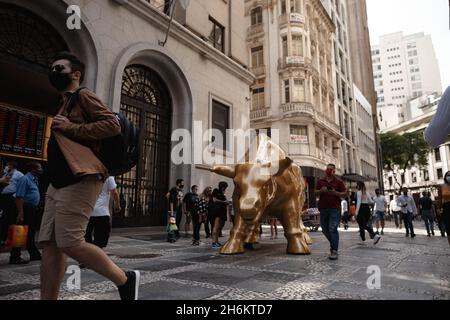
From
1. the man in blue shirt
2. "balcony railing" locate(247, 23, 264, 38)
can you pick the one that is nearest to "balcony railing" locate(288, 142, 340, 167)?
"balcony railing" locate(247, 23, 264, 38)

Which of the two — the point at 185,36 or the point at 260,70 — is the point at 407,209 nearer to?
Answer: the point at 185,36

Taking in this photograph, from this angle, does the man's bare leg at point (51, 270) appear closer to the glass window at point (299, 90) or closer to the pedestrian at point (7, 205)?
the pedestrian at point (7, 205)

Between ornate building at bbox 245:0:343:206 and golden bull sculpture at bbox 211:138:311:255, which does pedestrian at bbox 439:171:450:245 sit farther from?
ornate building at bbox 245:0:343:206

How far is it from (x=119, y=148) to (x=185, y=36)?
11046mm

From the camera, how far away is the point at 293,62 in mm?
27109

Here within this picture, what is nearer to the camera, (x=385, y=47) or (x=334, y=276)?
(x=334, y=276)

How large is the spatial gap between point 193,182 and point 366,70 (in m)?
44.5

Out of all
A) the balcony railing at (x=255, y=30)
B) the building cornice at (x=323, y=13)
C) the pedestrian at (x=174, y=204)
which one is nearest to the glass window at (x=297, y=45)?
the balcony railing at (x=255, y=30)

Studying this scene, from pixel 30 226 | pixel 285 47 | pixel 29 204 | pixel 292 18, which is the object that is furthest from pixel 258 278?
pixel 292 18

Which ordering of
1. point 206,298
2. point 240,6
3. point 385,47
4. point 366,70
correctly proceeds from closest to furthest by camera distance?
1. point 206,298
2. point 240,6
3. point 366,70
4. point 385,47

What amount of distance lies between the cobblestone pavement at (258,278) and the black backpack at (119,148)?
141 cm

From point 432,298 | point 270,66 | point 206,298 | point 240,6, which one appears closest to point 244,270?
point 206,298

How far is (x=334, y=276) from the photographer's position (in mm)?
4137
